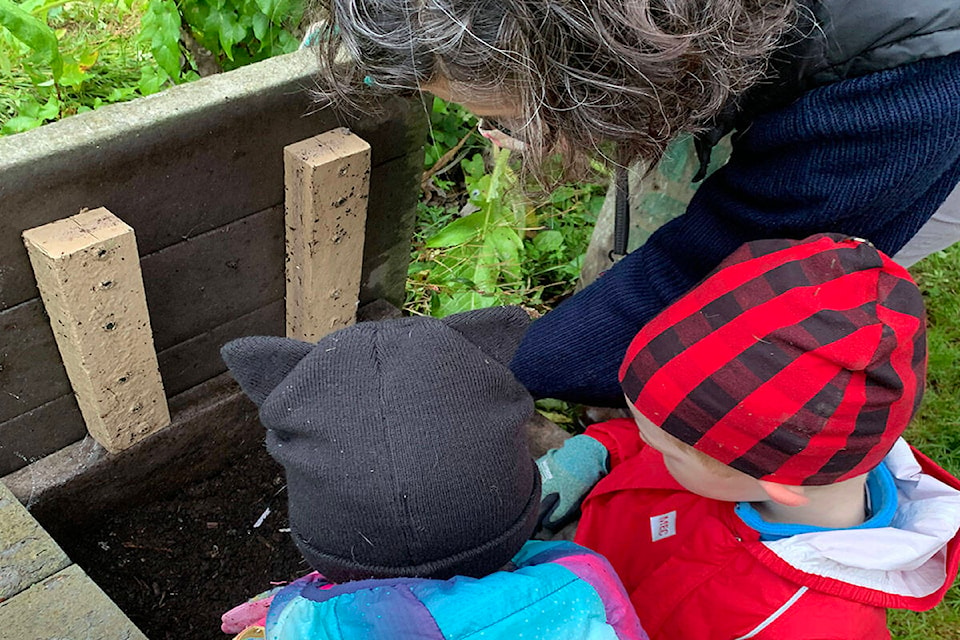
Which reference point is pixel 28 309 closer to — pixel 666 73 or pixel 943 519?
pixel 666 73

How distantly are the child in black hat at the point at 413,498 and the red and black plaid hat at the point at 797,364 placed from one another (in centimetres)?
28

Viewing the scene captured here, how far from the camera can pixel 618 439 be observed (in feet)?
6.71

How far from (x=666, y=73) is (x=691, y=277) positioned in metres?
0.58

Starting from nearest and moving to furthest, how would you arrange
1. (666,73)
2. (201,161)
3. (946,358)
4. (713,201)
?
(666,73), (713,201), (201,161), (946,358)

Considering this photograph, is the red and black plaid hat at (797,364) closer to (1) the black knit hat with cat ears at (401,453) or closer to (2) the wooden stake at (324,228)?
(1) the black knit hat with cat ears at (401,453)

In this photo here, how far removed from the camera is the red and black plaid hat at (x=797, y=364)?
117 cm

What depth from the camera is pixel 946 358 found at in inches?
114

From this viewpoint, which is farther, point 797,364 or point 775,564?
point 775,564

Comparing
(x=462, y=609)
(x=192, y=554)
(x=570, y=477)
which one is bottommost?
(x=192, y=554)

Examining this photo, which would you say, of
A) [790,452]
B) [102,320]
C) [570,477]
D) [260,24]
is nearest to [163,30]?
[260,24]

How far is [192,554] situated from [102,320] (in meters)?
0.75

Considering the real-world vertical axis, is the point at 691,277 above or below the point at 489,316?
below

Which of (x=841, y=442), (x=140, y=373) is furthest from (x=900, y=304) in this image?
(x=140, y=373)

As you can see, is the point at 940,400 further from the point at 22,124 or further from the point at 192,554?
the point at 22,124
